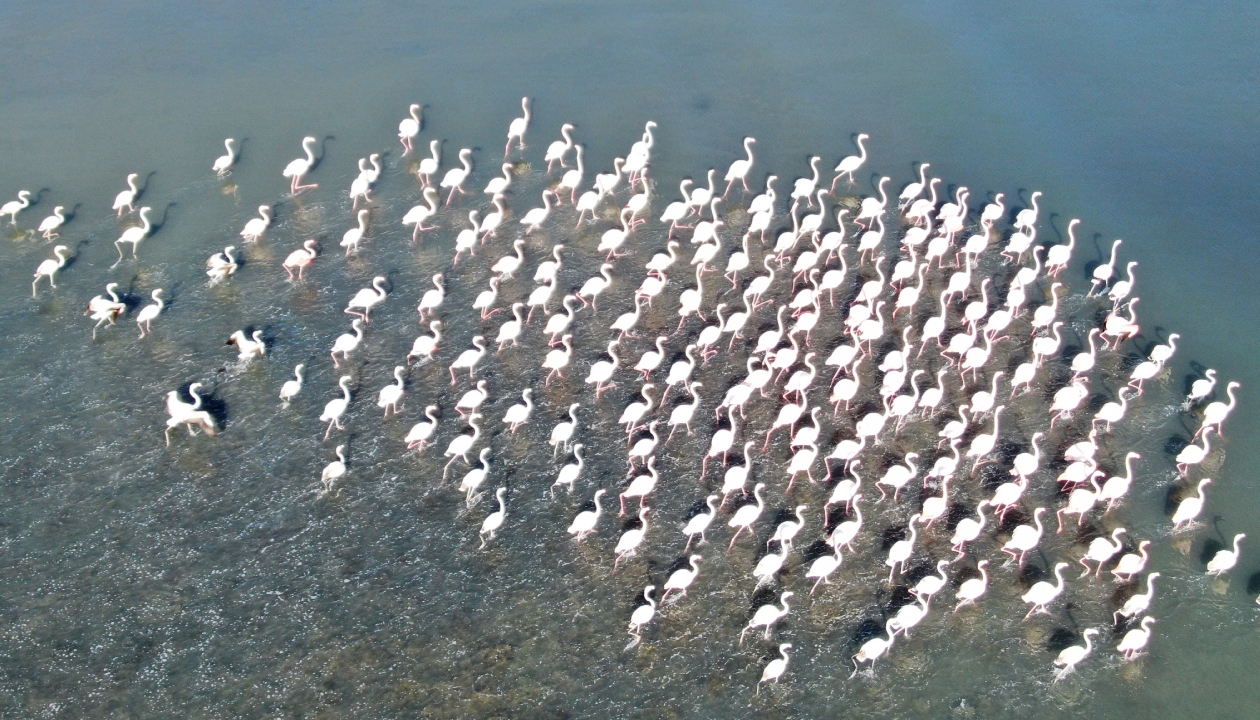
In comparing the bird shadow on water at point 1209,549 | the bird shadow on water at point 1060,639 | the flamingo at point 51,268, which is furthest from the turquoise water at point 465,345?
the bird shadow on water at point 1209,549

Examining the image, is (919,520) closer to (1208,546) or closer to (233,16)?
(1208,546)

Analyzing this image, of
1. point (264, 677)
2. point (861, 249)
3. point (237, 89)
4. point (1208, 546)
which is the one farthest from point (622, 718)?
point (237, 89)

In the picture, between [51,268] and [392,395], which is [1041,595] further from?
[51,268]

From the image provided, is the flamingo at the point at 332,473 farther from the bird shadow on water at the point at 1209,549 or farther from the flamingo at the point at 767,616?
the bird shadow on water at the point at 1209,549

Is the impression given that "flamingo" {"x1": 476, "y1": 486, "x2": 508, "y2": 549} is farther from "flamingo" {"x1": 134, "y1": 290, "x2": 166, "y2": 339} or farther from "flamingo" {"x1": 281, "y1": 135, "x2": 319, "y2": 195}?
"flamingo" {"x1": 281, "y1": 135, "x2": 319, "y2": 195}

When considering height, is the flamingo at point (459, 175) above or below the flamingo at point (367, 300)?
above

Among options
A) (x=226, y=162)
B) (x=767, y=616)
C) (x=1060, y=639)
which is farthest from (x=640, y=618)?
(x=226, y=162)

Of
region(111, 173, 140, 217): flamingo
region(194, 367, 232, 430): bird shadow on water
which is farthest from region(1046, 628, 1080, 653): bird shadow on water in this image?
region(111, 173, 140, 217): flamingo

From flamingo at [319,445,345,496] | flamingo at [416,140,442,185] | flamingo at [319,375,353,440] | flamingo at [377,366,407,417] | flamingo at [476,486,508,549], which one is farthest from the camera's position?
flamingo at [416,140,442,185]
